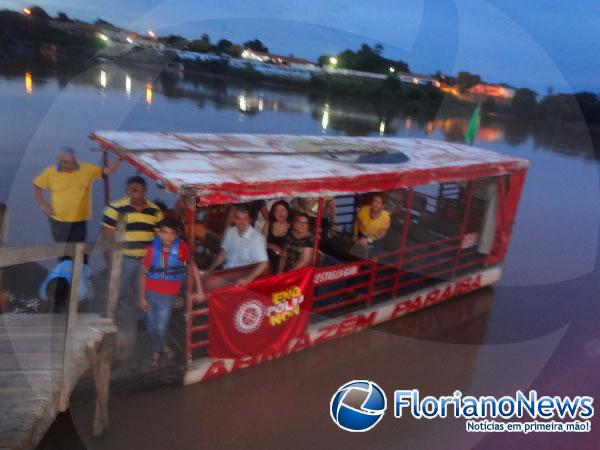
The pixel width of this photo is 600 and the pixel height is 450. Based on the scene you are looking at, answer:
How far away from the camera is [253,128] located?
118ft

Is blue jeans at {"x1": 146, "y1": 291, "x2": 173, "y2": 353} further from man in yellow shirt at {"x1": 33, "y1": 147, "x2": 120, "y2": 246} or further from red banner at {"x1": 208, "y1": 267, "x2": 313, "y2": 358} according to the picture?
man in yellow shirt at {"x1": 33, "y1": 147, "x2": 120, "y2": 246}

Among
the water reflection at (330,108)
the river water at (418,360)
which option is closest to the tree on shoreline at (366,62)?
the water reflection at (330,108)

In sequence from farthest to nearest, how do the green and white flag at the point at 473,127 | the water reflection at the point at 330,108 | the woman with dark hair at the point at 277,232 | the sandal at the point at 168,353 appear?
the water reflection at the point at 330,108 → the green and white flag at the point at 473,127 → the woman with dark hair at the point at 277,232 → the sandal at the point at 168,353

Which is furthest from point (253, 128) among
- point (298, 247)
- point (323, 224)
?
point (298, 247)

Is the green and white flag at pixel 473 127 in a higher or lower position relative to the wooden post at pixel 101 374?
higher

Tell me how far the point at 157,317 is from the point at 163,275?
54 cm

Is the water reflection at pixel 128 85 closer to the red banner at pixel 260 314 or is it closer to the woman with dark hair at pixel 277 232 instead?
the woman with dark hair at pixel 277 232

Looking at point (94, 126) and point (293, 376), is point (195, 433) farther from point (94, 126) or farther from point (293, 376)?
point (94, 126)

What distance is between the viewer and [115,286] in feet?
15.6

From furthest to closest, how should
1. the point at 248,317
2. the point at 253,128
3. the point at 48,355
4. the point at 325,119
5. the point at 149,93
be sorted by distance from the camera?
the point at 149,93 → the point at 325,119 → the point at 253,128 → the point at 248,317 → the point at 48,355

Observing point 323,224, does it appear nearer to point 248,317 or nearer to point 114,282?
point 248,317
